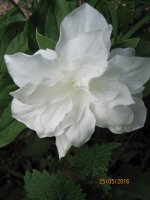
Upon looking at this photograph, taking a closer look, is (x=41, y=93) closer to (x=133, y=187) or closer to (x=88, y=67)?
(x=88, y=67)

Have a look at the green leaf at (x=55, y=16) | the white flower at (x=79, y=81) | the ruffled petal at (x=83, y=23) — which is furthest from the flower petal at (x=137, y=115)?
the green leaf at (x=55, y=16)

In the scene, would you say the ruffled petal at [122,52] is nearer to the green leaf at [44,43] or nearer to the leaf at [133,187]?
the green leaf at [44,43]

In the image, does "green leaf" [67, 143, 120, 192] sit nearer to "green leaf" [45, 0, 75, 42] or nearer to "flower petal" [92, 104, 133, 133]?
"flower petal" [92, 104, 133, 133]

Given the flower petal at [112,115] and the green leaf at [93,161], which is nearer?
the flower petal at [112,115]

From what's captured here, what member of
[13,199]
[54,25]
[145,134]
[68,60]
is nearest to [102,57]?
[68,60]

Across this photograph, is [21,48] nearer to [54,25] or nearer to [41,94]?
[54,25]

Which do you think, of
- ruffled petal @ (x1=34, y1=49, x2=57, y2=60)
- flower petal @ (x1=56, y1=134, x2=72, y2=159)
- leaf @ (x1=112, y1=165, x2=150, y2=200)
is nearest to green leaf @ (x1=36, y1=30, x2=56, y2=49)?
ruffled petal @ (x1=34, y1=49, x2=57, y2=60)
